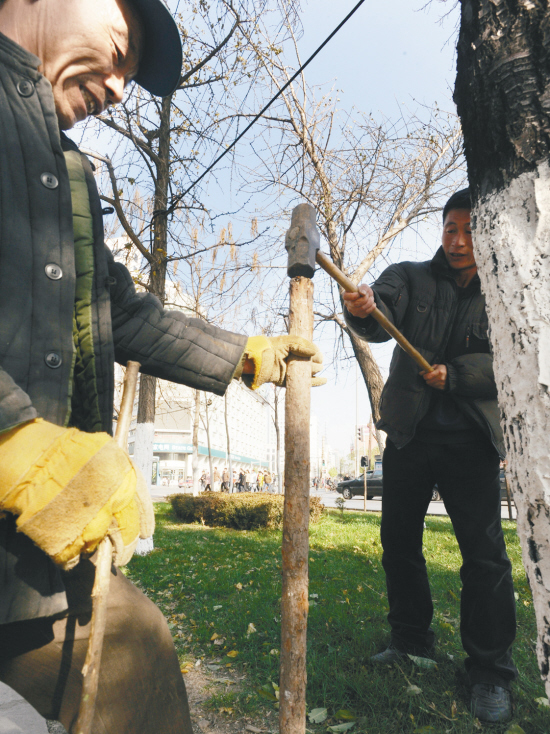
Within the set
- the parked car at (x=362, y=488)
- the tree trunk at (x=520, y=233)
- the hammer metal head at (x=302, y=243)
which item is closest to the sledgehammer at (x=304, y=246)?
the hammer metal head at (x=302, y=243)

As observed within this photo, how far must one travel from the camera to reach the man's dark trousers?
2.30 meters

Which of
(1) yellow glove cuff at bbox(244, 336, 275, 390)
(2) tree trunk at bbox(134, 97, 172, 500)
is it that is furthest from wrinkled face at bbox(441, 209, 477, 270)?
(2) tree trunk at bbox(134, 97, 172, 500)

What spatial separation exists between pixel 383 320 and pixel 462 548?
1.22 m

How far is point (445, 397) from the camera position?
2.62m

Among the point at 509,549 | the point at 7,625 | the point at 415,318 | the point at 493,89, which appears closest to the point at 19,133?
the point at 7,625

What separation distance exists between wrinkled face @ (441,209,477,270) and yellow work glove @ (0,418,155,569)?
89.6 inches

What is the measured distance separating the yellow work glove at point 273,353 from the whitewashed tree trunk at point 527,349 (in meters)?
0.75

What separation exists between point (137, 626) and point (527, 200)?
147 cm

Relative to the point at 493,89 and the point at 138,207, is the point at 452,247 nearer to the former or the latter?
the point at 493,89

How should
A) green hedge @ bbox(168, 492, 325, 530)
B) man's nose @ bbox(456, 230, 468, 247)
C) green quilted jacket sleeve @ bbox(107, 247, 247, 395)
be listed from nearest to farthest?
green quilted jacket sleeve @ bbox(107, 247, 247, 395)
man's nose @ bbox(456, 230, 468, 247)
green hedge @ bbox(168, 492, 325, 530)

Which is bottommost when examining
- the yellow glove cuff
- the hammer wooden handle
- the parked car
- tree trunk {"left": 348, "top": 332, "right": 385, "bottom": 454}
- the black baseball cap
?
the parked car

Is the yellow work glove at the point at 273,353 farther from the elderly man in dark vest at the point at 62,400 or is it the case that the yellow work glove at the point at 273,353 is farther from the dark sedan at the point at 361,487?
the dark sedan at the point at 361,487

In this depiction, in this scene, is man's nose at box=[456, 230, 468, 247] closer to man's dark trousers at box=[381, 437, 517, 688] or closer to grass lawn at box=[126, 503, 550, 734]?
man's dark trousers at box=[381, 437, 517, 688]

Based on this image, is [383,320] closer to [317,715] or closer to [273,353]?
[273,353]
